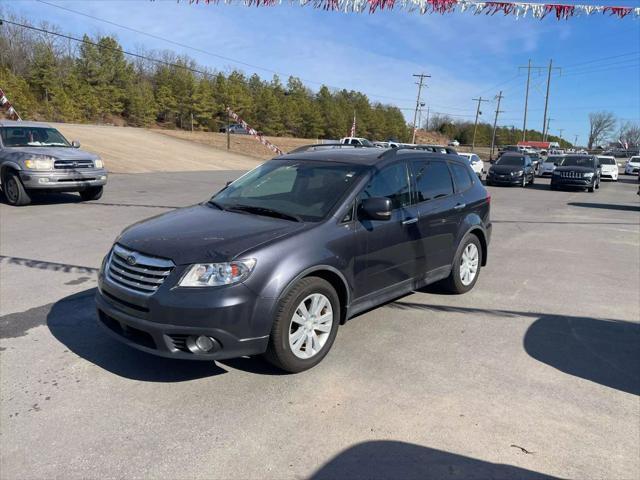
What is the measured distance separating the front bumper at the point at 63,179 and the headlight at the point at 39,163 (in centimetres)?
9

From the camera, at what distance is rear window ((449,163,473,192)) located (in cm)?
589

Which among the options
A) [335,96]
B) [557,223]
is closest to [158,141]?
[557,223]

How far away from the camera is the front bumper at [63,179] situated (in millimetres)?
10984

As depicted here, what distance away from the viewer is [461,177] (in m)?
6.03

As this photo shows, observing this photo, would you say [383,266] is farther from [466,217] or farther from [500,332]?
[466,217]

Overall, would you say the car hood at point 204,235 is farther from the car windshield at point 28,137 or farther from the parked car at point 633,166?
the parked car at point 633,166

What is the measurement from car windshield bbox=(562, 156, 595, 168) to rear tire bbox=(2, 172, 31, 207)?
22687 mm

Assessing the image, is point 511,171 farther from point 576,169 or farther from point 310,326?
point 310,326

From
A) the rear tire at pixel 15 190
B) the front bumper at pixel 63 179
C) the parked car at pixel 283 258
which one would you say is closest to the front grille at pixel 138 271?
the parked car at pixel 283 258

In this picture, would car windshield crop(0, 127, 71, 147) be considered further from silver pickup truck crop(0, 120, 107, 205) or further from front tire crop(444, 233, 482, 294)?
front tire crop(444, 233, 482, 294)

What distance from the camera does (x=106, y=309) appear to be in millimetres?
3723

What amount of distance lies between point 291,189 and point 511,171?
21585mm

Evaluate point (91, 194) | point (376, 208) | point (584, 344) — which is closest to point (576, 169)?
point (91, 194)

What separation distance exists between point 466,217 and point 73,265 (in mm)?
5045
